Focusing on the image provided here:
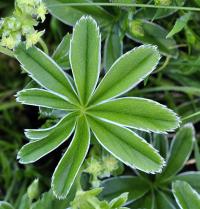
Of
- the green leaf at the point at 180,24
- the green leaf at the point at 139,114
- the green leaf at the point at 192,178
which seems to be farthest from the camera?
the green leaf at the point at 192,178

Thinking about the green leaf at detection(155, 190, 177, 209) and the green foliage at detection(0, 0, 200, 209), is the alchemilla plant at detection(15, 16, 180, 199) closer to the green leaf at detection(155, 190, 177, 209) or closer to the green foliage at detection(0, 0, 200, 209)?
the green foliage at detection(0, 0, 200, 209)

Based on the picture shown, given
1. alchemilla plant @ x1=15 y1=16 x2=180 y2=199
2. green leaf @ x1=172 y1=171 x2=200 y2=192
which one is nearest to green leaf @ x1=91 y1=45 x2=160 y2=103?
alchemilla plant @ x1=15 y1=16 x2=180 y2=199

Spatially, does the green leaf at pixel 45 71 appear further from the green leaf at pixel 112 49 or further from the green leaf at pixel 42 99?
the green leaf at pixel 112 49

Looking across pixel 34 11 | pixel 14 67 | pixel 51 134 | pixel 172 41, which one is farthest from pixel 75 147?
pixel 14 67

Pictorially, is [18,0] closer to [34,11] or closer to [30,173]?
[34,11]

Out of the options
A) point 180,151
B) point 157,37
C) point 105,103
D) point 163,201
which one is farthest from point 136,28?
point 163,201

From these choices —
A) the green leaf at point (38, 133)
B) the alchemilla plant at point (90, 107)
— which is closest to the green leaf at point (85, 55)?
the alchemilla plant at point (90, 107)
